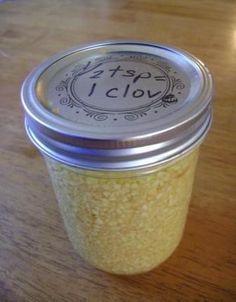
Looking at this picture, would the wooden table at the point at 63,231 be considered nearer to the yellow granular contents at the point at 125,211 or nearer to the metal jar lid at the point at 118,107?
the yellow granular contents at the point at 125,211

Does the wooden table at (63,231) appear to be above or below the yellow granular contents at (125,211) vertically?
below

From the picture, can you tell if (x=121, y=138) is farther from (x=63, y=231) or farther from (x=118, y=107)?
(x=63, y=231)

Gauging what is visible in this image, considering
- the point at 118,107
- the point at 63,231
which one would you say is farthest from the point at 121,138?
the point at 63,231

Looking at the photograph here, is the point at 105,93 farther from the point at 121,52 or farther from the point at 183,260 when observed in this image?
the point at 183,260

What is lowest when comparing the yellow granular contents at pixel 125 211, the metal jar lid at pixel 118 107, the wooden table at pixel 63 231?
the wooden table at pixel 63 231

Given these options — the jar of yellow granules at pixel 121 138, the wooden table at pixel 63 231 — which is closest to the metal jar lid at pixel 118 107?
the jar of yellow granules at pixel 121 138

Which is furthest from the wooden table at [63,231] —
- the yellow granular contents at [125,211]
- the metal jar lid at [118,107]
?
the metal jar lid at [118,107]

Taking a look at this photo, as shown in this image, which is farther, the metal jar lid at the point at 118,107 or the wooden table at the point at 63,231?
the wooden table at the point at 63,231

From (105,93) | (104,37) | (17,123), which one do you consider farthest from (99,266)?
(104,37)
